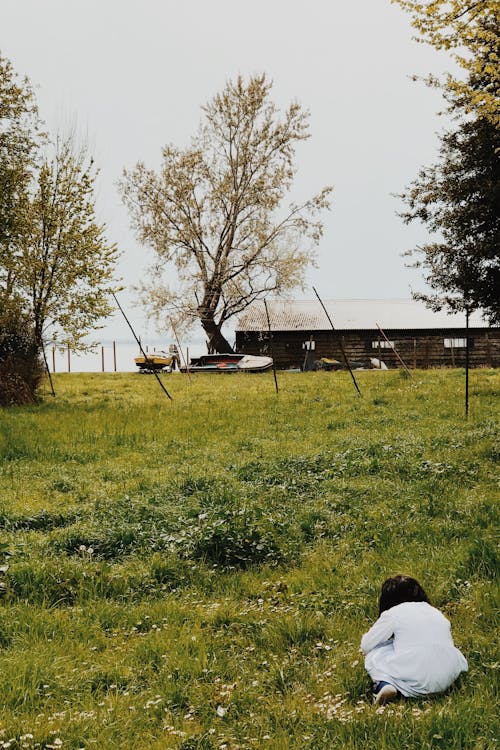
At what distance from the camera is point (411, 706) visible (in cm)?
451

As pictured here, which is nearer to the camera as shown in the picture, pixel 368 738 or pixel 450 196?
pixel 368 738

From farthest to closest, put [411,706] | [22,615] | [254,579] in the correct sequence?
[254,579]
[22,615]
[411,706]

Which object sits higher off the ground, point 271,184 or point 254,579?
point 271,184

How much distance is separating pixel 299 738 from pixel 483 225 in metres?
21.5

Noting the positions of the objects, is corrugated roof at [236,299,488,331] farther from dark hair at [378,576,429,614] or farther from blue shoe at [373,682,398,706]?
blue shoe at [373,682,398,706]

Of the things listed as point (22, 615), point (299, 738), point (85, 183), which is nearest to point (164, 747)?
point (299, 738)

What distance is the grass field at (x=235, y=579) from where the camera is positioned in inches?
182

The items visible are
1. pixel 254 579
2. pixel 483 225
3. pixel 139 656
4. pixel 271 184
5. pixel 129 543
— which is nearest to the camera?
pixel 139 656

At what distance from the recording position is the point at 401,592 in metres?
5.43

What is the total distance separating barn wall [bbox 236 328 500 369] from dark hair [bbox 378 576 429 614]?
42.7 metres

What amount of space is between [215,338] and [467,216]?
27.0 meters

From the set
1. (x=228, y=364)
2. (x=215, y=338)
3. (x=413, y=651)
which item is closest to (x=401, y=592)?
(x=413, y=651)

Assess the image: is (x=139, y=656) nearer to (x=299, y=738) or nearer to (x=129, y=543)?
(x=299, y=738)

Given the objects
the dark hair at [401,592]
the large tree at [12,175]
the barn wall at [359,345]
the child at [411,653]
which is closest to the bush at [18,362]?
the large tree at [12,175]
